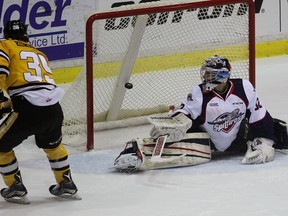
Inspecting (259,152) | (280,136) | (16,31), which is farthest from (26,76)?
(280,136)

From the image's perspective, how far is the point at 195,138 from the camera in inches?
204

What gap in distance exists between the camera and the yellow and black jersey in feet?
14.5

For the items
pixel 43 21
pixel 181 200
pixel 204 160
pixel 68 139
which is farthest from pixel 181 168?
pixel 43 21

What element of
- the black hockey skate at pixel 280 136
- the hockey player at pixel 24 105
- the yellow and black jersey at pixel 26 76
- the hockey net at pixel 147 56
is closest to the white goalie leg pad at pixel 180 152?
the black hockey skate at pixel 280 136

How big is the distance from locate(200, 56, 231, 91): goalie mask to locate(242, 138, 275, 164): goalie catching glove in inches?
15.0

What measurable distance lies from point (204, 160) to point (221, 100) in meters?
0.34

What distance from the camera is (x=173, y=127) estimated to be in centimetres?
511

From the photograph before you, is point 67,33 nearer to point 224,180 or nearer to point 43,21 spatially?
point 43,21

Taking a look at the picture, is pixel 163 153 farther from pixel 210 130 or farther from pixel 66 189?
pixel 66 189

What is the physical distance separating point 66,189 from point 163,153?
739 millimetres

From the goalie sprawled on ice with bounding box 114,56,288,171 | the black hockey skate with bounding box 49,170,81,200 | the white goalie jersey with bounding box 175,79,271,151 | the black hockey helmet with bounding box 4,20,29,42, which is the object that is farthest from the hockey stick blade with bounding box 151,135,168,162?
the black hockey helmet with bounding box 4,20,29,42

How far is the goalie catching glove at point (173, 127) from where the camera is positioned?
201 inches

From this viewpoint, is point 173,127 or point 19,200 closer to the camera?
point 19,200

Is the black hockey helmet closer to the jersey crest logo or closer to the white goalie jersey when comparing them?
the white goalie jersey
